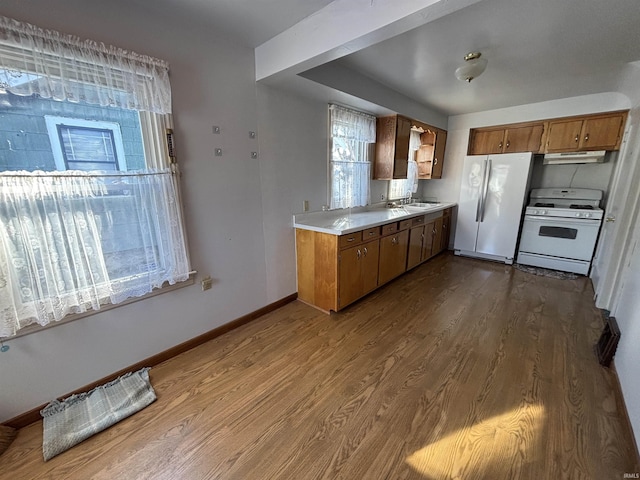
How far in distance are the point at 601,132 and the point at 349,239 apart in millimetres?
3746

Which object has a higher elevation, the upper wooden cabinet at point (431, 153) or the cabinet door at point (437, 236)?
the upper wooden cabinet at point (431, 153)

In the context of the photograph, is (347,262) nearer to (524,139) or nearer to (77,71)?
(77,71)

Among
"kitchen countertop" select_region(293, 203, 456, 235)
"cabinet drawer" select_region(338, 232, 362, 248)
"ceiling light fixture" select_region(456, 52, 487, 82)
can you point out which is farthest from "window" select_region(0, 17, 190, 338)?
"ceiling light fixture" select_region(456, 52, 487, 82)

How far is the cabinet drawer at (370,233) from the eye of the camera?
2743mm

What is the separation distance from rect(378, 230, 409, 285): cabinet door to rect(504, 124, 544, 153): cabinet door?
229cm

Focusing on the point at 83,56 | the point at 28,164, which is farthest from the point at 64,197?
the point at 83,56

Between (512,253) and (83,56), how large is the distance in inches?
→ 204

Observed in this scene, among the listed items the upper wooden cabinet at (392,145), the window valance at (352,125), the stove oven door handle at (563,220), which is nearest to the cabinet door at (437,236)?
the upper wooden cabinet at (392,145)

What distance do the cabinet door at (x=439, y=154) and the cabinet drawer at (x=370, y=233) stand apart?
90.2 inches

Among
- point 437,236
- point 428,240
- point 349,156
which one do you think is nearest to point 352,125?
point 349,156

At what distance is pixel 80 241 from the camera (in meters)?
1.50

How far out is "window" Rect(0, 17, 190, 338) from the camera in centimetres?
129

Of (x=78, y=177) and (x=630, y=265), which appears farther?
(x=630, y=265)

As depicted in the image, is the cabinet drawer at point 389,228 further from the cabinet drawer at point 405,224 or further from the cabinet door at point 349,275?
the cabinet door at point 349,275
